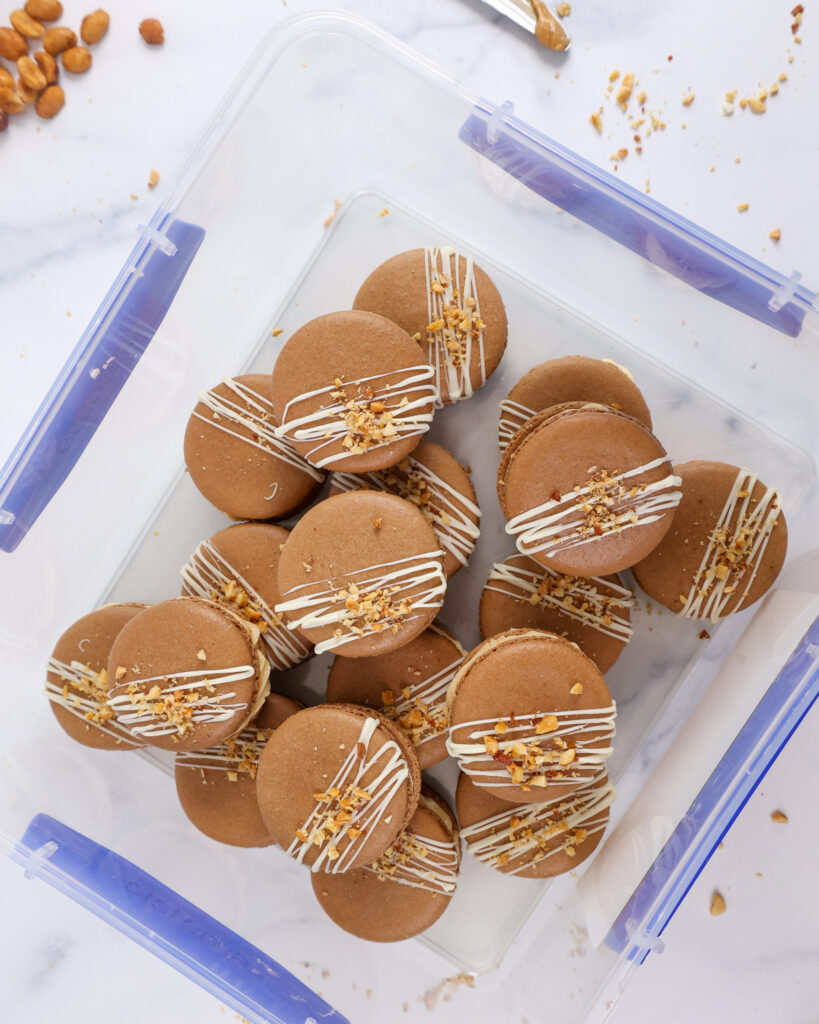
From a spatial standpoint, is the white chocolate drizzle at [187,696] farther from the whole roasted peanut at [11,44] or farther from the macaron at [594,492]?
the whole roasted peanut at [11,44]

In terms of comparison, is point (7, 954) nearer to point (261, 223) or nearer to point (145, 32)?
point (261, 223)

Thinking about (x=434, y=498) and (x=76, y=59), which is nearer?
(x=434, y=498)

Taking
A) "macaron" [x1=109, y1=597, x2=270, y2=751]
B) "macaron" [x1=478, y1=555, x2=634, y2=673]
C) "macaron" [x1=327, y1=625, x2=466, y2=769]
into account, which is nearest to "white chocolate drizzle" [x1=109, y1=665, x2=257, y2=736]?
"macaron" [x1=109, y1=597, x2=270, y2=751]

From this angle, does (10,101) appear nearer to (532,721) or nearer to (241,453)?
(241,453)

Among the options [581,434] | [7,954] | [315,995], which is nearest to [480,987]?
[315,995]

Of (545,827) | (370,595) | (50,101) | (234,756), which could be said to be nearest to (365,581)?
(370,595)

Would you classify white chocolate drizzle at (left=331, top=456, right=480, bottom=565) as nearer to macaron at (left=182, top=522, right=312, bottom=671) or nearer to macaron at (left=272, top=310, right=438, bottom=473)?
macaron at (left=272, top=310, right=438, bottom=473)
